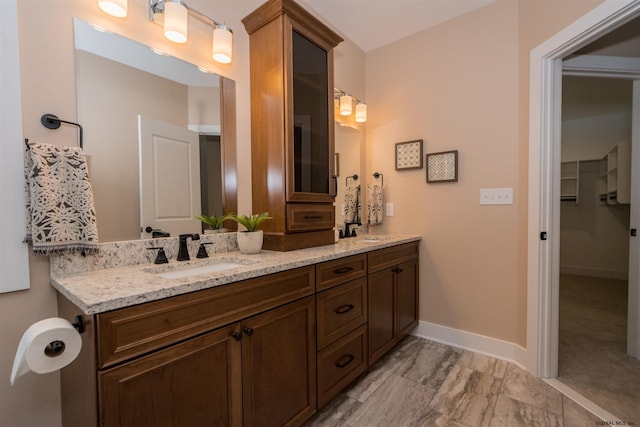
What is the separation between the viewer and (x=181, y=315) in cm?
93

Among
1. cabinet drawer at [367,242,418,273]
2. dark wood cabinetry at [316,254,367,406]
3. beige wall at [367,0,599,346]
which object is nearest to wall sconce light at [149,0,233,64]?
dark wood cabinetry at [316,254,367,406]

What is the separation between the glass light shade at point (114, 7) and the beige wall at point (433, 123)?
0.04 m

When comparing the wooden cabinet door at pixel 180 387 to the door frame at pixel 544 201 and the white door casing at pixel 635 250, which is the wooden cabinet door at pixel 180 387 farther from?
the white door casing at pixel 635 250

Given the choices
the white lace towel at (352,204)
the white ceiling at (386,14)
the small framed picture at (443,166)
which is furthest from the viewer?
the white lace towel at (352,204)

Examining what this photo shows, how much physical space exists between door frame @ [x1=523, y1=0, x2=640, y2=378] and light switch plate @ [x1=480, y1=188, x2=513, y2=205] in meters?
0.20

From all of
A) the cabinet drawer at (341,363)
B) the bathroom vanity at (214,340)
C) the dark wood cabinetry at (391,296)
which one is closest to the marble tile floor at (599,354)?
the dark wood cabinetry at (391,296)

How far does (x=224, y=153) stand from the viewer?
5.54 ft

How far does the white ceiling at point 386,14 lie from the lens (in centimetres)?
215

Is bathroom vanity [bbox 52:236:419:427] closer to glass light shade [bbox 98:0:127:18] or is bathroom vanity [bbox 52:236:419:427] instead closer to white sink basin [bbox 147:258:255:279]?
white sink basin [bbox 147:258:255:279]

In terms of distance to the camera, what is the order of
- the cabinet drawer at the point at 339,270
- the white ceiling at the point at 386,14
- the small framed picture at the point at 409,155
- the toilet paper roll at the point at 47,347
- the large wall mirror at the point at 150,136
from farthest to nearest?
1. the small framed picture at the point at 409,155
2. the white ceiling at the point at 386,14
3. the cabinet drawer at the point at 339,270
4. the large wall mirror at the point at 150,136
5. the toilet paper roll at the point at 47,347

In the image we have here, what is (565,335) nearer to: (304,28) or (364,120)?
(364,120)

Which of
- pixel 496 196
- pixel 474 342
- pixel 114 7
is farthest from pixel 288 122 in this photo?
pixel 474 342

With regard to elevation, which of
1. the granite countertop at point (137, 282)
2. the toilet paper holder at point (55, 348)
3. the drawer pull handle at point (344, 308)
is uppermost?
the granite countertop at point (137, 282)

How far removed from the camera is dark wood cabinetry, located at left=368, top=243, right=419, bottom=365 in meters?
1.87
